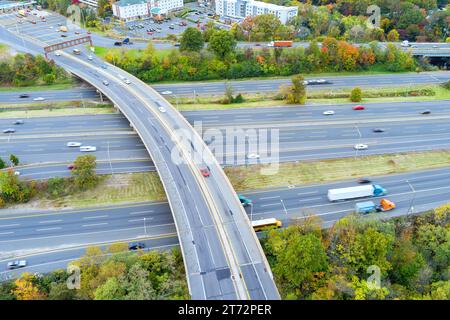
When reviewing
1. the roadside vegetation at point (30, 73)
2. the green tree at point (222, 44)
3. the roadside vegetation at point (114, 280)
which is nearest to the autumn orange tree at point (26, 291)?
the roadside vegetation at point (114, 280)

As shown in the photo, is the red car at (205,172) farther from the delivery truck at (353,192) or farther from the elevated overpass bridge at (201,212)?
the delivery truck at (353,192)

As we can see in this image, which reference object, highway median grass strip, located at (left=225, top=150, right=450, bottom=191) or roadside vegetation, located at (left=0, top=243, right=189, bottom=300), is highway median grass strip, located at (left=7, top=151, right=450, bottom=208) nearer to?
highway median grass strip, located at (left=225, top=150, right=450, bottom=191)

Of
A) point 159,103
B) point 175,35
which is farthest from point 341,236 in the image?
point 175,35

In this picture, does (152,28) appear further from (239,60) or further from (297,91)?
(297,91)

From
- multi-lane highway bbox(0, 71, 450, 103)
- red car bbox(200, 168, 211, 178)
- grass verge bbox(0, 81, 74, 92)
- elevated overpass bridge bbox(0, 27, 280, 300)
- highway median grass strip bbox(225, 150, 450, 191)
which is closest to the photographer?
elevated overpass bridge bbox(0, 27, 280, 300)

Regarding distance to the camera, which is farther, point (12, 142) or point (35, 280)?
point (12, 142)

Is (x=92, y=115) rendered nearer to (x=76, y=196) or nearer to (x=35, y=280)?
(x=76, y=196)

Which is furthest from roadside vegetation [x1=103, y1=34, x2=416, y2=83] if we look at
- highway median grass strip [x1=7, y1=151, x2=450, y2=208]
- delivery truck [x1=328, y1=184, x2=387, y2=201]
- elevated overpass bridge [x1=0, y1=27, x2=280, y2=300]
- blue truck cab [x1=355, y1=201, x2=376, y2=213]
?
blue truck cab [x1=355, y1=201, x2=376, y2=213]
